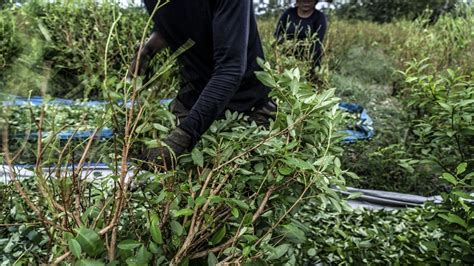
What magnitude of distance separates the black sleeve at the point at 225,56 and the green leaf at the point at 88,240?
0.60m

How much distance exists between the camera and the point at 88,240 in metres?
1.01

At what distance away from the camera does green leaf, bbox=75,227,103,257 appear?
3.32ft

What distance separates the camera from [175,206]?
47.1 inches

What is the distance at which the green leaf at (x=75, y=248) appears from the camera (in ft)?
3.16

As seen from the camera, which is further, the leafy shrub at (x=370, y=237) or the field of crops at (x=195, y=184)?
the leafy shrub at (x=370, y=237)

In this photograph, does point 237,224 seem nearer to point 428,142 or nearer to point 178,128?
point 178,128

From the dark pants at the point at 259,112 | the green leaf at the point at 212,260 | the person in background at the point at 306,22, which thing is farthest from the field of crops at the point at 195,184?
the person in background at the point at 306,22

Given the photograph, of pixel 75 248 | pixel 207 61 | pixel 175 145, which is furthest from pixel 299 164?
pixel 207 61

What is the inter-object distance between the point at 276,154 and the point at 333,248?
985mm

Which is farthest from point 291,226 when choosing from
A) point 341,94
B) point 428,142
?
point 341,94

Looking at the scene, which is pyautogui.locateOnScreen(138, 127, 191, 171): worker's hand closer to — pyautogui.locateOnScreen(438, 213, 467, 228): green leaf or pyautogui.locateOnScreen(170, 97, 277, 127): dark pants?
pyautogui.locateOnScreen(170, 97, 277, 127): dark pants

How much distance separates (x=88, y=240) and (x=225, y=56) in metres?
0.81

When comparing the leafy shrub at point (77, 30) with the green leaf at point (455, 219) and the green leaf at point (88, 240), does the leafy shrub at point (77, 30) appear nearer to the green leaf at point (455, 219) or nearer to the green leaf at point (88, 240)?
the green leaf at point (455, 219)

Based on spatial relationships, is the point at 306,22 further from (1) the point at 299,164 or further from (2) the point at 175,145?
(1) the point at 299,164
